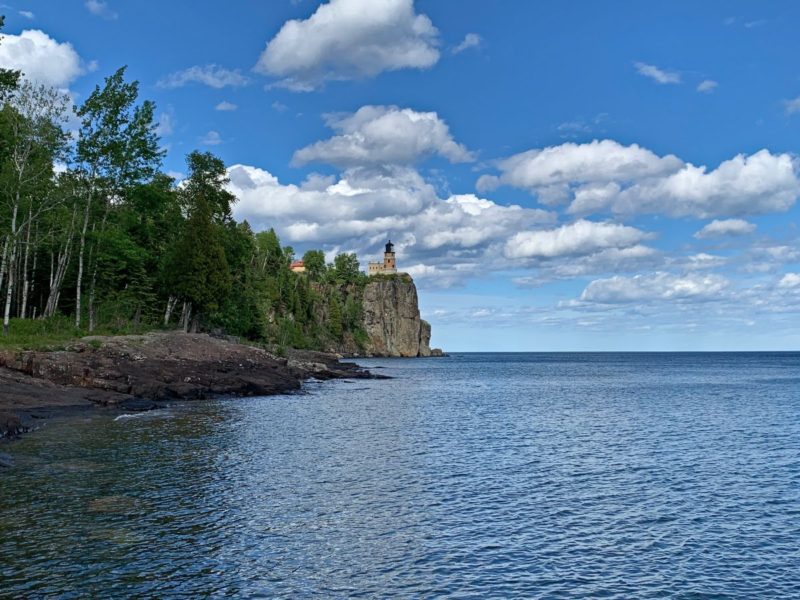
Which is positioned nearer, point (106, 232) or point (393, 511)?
point (393, 511)

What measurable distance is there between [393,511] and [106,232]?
45.9 m

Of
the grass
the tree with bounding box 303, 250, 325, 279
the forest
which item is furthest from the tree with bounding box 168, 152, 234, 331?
the tree with bounding box 303, 250, 325, 279

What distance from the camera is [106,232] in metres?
56.0

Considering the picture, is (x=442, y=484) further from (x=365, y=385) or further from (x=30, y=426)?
(x=365, y=385)

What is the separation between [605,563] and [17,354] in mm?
39622

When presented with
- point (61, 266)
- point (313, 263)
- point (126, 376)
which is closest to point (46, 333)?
point (61, 266)

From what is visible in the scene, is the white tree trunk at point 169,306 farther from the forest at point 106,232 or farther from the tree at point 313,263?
the tree at point 313,263

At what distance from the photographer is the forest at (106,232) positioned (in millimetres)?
48750

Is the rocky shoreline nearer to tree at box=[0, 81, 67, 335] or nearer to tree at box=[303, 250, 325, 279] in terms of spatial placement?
tree at box=[0, 81, 67, 335]

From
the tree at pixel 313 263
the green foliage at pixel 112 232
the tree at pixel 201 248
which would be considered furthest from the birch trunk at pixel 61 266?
the tree at pixel 313 263

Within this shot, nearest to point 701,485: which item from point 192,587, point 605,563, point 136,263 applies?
point 605,563

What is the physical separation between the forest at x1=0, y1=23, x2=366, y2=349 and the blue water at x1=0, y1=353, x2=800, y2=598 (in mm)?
24184

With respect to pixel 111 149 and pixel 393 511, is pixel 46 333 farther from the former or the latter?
pixel 393 511

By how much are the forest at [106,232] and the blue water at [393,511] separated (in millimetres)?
24184
